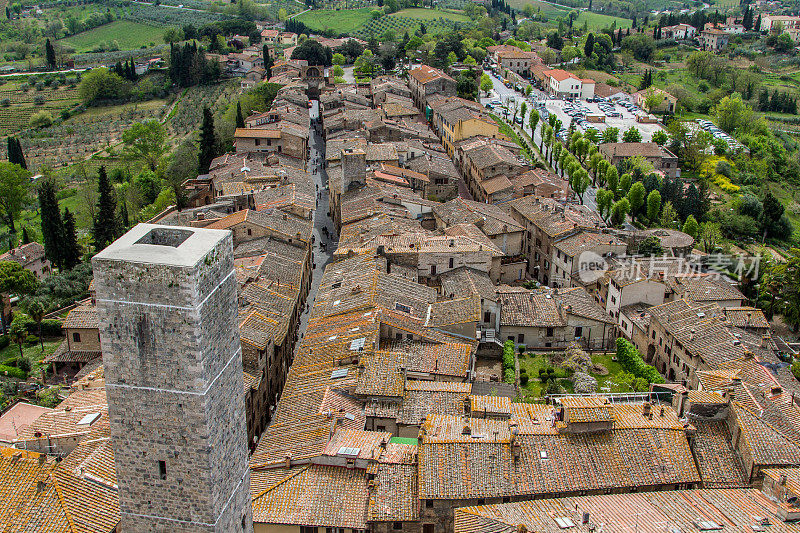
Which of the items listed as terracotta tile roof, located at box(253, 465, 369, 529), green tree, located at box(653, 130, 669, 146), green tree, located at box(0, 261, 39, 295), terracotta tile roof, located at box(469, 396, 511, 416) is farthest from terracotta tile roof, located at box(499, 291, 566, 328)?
green tree, located at box(653, 130, 669, 146)

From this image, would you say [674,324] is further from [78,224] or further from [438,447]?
[78,224]

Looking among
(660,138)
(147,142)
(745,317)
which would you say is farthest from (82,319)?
(660,138)

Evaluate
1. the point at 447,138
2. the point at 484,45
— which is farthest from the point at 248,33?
the point at 447,138

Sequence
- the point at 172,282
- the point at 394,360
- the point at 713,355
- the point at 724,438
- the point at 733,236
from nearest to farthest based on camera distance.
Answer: the point at 172,282 < the point at 724,438 < the point at 394,360 < the point at 713,355 < the point at 733,236

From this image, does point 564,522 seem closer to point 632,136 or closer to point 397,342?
point 397,342

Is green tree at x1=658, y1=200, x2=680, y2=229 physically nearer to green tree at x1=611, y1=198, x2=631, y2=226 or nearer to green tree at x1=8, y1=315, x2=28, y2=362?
green tree at x1=611, y1=198, x2=631, y2=226

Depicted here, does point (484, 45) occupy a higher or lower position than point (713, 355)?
higher

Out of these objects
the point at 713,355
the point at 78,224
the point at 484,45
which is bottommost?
the point at 78,224
